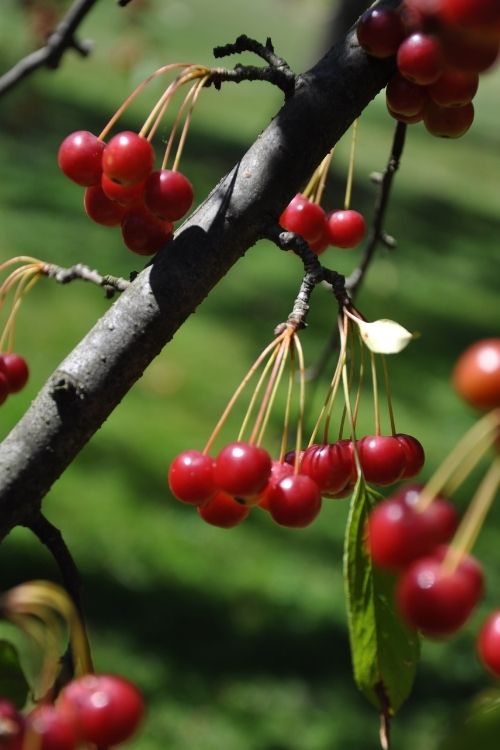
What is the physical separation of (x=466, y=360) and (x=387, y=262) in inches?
314

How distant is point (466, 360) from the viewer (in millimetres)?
731

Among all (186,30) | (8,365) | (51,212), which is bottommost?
(8,365)

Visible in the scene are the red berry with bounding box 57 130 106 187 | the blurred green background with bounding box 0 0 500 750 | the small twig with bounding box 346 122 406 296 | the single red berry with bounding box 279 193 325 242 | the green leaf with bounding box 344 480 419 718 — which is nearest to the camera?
the green leaf with bounding box 344 480 419 718

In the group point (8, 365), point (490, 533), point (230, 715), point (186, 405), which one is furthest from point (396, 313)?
point (8, 365)

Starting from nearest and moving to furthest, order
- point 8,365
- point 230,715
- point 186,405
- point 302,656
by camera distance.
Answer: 1. point 8,365
2. point 230,715
3. point 302,656
4. point 186,405

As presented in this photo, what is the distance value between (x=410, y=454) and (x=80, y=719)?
53cm

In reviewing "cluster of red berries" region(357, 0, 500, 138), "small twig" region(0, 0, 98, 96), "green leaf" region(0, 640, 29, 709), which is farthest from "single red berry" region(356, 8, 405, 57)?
"small twig" region(0, 0, 98, 96)

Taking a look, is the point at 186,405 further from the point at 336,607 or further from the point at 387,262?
the point at 387,262

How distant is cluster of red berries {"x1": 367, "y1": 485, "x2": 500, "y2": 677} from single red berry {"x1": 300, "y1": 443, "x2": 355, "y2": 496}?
0.43 m

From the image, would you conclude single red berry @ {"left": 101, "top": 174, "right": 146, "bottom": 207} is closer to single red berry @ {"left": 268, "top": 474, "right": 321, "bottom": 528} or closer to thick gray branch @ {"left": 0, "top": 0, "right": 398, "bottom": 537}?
thick gray branch @ {"left": 0, "top": 0, "right": 398, "bottom": 537}

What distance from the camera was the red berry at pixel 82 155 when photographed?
4.01 feet

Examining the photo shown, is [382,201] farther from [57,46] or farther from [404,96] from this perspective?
[57,46]

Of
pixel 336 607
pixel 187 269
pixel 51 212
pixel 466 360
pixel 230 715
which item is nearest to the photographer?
pixel 466 360

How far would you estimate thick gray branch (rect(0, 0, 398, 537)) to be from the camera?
1089 mm
